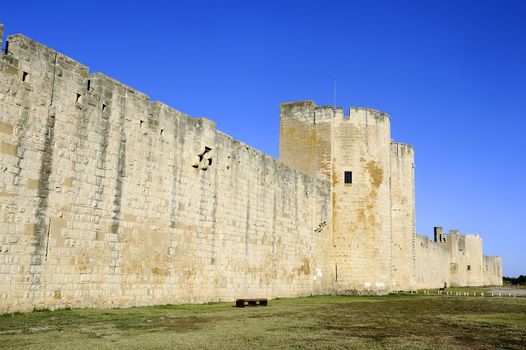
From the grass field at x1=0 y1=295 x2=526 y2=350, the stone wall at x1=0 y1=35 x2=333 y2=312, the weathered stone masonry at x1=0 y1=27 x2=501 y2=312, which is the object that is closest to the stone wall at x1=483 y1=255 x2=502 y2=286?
the weathered stone masonry at x1=0 y1=27 x2=501 y2=312

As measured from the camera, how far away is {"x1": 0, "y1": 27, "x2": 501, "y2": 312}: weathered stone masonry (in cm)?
1115

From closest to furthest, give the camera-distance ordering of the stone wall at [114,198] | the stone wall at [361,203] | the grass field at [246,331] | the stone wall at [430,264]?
the grass field at [246,331], the stone wall at [114,198], the stone wall at [361,203], the stone wall at [430,264]

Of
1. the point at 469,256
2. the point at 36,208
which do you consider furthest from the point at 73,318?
the point at 469,256

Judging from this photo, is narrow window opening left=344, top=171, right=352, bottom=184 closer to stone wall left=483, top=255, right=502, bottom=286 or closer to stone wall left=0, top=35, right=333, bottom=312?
stone wall left=0, top=35, right=333, bottom=312

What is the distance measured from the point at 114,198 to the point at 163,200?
203cm

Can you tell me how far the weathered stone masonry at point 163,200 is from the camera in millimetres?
11148

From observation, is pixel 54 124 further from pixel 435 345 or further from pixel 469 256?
pixel 469 256

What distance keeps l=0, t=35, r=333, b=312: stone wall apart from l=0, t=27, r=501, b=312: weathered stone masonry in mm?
34

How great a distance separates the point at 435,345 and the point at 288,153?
20.0 meters

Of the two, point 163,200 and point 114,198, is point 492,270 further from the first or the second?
point 114,198

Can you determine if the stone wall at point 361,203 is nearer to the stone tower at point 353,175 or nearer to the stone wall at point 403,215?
the stone tower at point 353,175

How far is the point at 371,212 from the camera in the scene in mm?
26109

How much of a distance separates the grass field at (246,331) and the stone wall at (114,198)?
108 cm

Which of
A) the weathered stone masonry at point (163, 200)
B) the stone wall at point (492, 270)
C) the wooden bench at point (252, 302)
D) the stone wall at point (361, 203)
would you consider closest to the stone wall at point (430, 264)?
the stone wall at point (361, 203)
